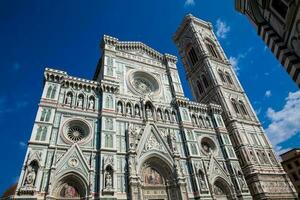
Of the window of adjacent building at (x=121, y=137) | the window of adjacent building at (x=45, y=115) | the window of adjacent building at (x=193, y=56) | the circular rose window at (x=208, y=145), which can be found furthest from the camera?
the window of adjacent building at (x=193, y=56)

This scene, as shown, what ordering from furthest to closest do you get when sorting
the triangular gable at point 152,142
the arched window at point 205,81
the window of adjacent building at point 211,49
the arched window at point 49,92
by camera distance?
the window of adjacent building at point 211,49
the arched window at point 205,81
the triangular gable at point 152,142
the arched window at point 49,92

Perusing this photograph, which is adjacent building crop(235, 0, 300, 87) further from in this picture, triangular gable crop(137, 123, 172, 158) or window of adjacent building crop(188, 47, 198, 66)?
window of adjacent building crop(188, 47, 198, 66)

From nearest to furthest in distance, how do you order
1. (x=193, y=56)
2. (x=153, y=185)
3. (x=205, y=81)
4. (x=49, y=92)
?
1. (x=49, y=92)
2. (x=153, y=185)
3. (x=205, y=81)
4. (x=193, y=56)

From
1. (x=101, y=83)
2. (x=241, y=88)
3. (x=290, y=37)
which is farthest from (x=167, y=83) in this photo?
(x=290, y=37)

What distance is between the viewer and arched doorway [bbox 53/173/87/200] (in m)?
13.7

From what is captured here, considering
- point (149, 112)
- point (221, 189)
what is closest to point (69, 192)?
point (149, 112)

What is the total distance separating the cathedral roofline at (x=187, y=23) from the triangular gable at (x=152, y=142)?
27.5m

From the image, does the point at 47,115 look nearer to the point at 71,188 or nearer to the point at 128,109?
the point at 71,188

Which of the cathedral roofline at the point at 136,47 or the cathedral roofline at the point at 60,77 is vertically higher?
the cathedral roofline at the point at 136,47

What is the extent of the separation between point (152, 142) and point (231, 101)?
1576cm

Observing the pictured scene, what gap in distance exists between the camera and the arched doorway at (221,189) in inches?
770

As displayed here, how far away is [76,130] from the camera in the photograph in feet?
56.0

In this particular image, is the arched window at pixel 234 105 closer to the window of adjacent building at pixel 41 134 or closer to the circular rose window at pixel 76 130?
the circular rose window at pixel 76 130

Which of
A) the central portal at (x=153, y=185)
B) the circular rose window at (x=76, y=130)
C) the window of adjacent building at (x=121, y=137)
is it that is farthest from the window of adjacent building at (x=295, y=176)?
the circular rose window at (x=76, y=130)
